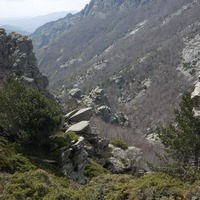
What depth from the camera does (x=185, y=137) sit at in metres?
22.7

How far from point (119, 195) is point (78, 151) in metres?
14.2

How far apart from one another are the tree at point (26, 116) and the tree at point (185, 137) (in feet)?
27.5

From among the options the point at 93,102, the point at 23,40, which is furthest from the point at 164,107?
the point at 23,40

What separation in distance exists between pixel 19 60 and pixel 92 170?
35.8m

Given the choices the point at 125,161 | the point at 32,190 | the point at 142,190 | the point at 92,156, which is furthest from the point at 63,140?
the point at 142,190

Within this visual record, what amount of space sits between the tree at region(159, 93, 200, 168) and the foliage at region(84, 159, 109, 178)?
18.3 ft

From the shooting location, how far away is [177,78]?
168 metres

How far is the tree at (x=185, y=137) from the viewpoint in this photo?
22672 mm

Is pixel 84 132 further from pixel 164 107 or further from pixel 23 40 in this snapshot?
pixel 164 107

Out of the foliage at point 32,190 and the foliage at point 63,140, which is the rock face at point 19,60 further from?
the foliage at point 32,190

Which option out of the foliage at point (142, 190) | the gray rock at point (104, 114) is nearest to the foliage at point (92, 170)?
the foliage at point (142, 190)

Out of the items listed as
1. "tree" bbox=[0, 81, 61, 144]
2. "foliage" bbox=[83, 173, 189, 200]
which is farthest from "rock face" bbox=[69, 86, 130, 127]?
"foliage" bbox=[83, 173, 189, 200]

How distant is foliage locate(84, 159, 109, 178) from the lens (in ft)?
84.4

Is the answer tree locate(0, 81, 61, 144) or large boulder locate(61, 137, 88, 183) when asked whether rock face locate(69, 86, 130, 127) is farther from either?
tree locate(0, 81, 61, 144)
